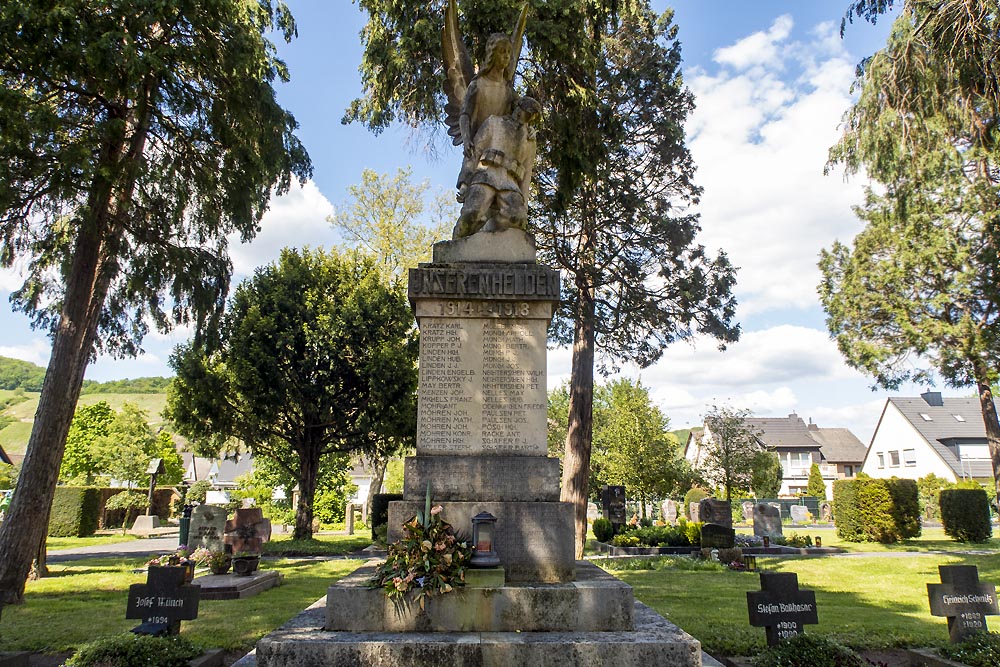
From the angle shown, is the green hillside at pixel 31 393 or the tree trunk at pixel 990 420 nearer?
the tree trunk at pixel 990 420

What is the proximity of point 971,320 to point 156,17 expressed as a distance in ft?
79.5

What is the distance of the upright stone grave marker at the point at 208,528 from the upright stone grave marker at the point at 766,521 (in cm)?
1696

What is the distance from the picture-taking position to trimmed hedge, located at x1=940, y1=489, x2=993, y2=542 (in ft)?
76.7

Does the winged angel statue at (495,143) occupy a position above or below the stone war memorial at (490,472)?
above

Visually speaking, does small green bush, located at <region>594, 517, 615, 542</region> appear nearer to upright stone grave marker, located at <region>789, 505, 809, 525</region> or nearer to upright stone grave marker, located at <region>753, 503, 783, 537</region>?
upright stone grave marker, located at <region>753, 503, 783, 537</region>

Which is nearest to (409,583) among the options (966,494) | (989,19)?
(989,19)

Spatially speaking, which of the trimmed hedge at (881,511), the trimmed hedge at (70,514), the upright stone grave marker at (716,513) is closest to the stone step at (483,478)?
the upright stone grave marker at (716,513)

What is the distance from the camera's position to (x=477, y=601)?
5.05 meters

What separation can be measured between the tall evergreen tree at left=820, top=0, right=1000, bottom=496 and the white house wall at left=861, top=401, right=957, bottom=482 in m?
28.2

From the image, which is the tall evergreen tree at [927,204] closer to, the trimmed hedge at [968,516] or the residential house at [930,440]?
the trimmed hedge at [968,516]

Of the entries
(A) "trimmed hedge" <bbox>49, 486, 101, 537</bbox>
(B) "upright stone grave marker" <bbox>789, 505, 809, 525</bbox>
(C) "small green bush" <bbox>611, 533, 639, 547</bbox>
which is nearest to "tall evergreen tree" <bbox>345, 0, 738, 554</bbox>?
(C) "small green bush" <bbox>611, 533, 639, 547</bbox>

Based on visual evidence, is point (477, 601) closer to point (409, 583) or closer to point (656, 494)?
point (409, 583)

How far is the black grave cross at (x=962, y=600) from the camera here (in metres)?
6.52

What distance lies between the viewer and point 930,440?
4909cm
